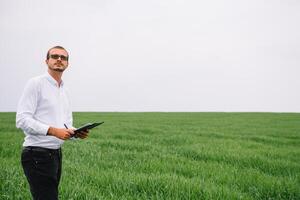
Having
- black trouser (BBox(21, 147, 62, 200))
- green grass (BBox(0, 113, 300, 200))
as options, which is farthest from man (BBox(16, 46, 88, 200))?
green grass (BBox(0, 113, 300, 200))

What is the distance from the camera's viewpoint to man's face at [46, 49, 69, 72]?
13.9ft

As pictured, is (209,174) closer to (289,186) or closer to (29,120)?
(289,186)

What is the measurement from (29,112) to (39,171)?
711 millimetres

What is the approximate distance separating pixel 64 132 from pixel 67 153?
6.66 meters

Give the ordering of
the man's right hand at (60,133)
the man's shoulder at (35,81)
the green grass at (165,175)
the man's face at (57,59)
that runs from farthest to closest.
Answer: the green grass at (165,175), the man's face at (57,59), the man's shoulder at (35,81), the man's right hand at (60,133)

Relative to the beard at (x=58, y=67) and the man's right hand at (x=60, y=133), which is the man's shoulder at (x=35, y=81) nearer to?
the beard at (x=58, y=67)

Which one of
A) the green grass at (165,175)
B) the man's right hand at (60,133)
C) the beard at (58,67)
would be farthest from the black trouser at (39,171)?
the green grass at (165,175)

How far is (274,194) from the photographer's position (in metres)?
6.52

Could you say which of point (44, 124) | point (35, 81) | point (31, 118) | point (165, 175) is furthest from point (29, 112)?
point (165, 175)

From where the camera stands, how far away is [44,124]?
3.89 meters

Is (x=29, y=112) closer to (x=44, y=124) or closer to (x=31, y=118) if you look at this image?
(x=31, y=118)

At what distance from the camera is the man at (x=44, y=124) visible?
12.7 feet

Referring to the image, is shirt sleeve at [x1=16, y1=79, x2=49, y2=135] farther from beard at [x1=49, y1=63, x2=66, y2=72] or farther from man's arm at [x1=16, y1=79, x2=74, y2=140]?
beard at [x1=49, y1=63, x2=66, y2=72]

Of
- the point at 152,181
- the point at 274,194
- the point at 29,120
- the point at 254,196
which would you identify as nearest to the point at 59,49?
the point at 29,120
